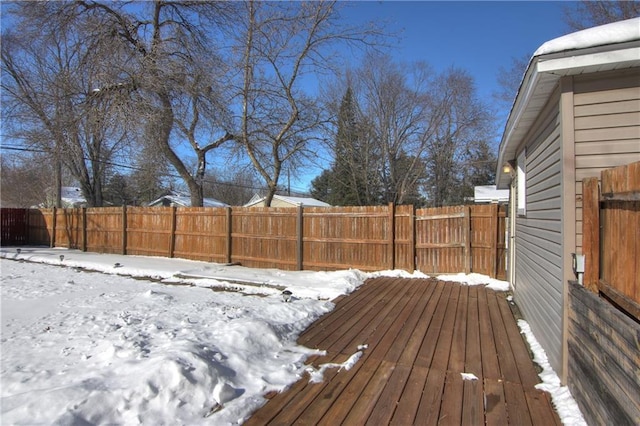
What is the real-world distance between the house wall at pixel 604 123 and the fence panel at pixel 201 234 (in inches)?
350

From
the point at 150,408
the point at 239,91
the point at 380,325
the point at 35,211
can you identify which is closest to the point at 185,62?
the point at 239,91

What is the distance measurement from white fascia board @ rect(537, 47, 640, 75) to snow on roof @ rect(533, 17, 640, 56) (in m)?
0.07

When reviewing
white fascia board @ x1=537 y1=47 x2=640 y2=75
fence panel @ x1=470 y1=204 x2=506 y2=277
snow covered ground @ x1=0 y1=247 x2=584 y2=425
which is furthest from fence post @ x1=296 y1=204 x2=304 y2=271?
white fascia board @ x1=537 y1=47 x2=640 y2=75

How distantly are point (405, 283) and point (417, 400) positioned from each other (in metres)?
4.59

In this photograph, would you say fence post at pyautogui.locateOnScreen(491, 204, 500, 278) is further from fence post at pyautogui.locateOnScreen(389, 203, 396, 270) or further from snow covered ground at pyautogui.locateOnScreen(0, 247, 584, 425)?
fence post at pyautogui.locateOnScreen(389, 203, 396, 270)

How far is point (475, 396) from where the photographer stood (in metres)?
2.76

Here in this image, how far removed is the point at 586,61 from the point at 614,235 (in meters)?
1.34

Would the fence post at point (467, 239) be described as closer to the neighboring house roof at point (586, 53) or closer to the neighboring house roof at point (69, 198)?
the neighboring house roof at point (586, 53)

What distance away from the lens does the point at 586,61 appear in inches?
106

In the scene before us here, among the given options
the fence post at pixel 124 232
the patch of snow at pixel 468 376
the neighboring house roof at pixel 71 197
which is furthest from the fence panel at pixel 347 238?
the neighboring house roof at pixel 71 197

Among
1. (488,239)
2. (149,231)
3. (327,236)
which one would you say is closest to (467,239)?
(488,239)

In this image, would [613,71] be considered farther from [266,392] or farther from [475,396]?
[266,392]

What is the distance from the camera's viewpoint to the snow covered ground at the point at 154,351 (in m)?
2.38

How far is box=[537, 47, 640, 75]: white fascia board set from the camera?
2.58m
